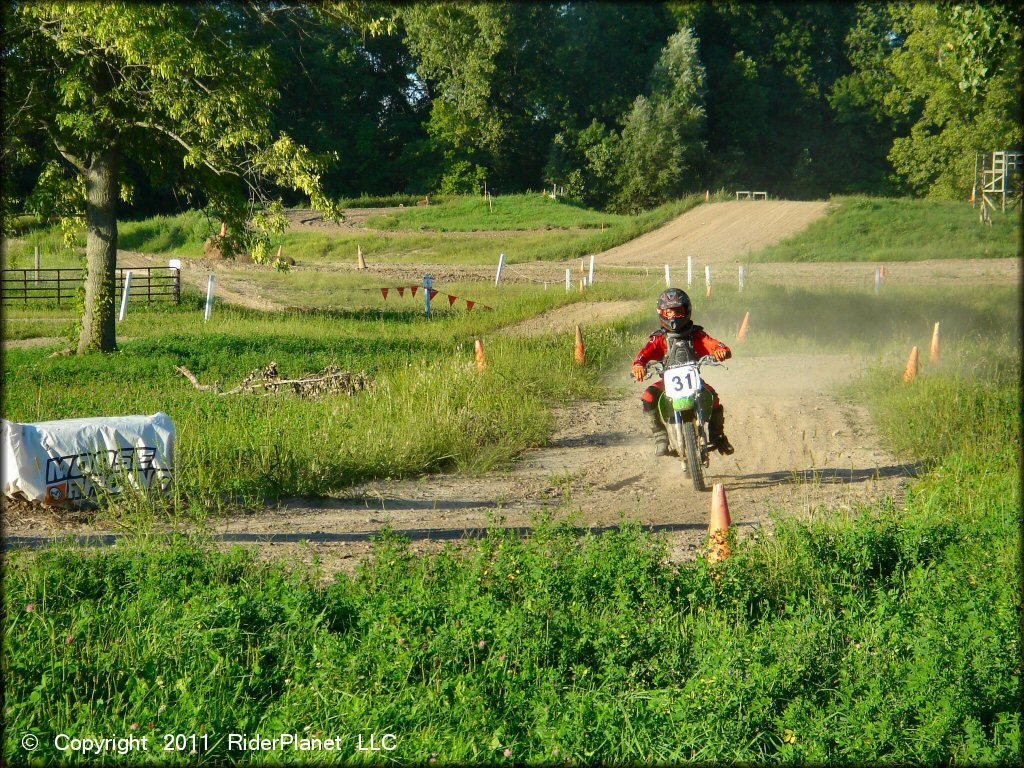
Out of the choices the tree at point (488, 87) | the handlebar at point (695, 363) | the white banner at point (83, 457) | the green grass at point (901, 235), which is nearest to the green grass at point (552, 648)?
the white banner at point (83, 457)

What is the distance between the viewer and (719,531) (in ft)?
22.4

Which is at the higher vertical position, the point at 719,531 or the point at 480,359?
the point at 480,359

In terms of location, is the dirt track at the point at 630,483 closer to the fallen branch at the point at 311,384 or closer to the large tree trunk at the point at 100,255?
the fallen branch at the point at 311,384

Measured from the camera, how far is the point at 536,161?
75562 millimetres

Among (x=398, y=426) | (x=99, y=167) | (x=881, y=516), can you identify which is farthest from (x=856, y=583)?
(x=99, y=167)

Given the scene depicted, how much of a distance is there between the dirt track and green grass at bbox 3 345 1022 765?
43.7 inches

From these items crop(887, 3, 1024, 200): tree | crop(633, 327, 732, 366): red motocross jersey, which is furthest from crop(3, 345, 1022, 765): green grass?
crop(887, 3, 1024, 200): tree

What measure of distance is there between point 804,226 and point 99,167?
40371mm

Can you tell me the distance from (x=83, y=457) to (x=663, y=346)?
5574mm

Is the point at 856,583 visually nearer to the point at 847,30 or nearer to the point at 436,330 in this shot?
the point at 436,330

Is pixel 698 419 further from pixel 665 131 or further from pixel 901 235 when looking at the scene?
pixel 665 131

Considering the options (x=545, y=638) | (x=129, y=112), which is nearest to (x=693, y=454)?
(x=545, y=638)

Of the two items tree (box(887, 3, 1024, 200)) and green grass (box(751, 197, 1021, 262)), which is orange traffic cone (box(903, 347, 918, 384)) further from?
tree (box(887, 3, 1024, 200))

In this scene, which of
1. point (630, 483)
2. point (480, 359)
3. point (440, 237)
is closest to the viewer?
point (630, 483)
